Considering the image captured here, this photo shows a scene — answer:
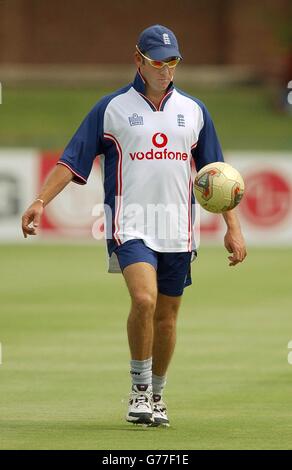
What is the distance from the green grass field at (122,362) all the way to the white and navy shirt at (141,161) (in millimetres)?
1261

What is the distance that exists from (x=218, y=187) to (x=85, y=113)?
32756 millimetres

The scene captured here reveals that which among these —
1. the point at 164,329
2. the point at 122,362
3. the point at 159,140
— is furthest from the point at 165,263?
the point at 122,362

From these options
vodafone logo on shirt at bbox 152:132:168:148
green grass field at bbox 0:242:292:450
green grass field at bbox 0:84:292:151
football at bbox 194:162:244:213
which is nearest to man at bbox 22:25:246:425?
vodafone logo on shirt at bbox 152:132:168:148

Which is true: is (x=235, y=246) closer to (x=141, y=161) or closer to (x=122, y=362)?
(x=141, y=161)

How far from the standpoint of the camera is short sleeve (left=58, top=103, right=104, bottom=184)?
923 centimetres

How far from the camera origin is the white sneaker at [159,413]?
9180 millimetres

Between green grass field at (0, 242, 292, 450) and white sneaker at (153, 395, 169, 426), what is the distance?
0.09 meters

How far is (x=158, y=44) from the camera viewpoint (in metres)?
9.16

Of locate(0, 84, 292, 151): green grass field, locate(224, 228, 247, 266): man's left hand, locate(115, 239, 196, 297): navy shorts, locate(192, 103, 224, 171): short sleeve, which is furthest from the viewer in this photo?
locate(0, 84, 292, 151): green grass field

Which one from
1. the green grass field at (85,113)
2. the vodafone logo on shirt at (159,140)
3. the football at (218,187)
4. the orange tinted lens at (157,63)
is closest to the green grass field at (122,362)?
the football at (218,187)

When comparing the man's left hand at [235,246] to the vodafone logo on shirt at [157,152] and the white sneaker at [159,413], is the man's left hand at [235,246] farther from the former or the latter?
the white sneaker at [159,413]

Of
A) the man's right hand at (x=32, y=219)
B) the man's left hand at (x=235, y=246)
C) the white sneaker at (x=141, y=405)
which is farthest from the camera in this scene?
the man's left hand at (x=235, y=246)

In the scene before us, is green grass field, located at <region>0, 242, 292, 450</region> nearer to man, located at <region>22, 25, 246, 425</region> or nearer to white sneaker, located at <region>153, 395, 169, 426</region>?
white sneaker, located at <region>153, 395, 169, 426</region>
